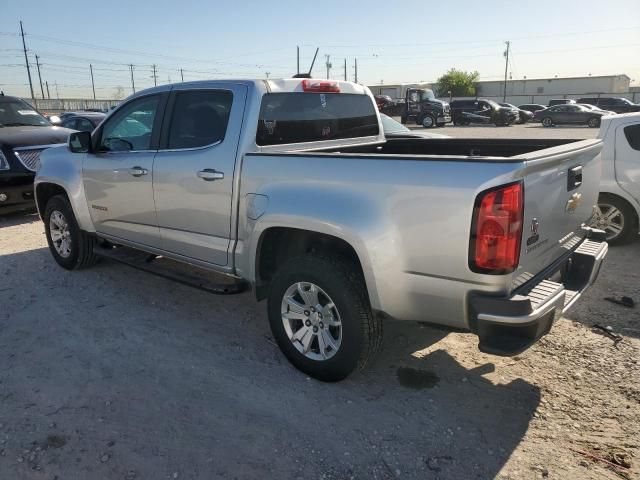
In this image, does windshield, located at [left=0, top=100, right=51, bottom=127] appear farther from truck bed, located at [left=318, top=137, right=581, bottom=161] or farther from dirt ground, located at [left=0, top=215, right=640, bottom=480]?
truck bed, located at [left=318, top=137, right=581, bottom=161]

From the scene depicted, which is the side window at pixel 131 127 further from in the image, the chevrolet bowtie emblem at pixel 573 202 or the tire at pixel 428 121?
the tire at pixel 428 121

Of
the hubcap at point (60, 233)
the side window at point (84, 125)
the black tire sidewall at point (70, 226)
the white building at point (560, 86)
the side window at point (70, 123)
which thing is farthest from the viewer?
the white building at point (560, 86)

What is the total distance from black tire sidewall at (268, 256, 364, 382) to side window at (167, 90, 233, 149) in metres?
1.18

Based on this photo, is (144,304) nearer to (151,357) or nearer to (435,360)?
(151,357)

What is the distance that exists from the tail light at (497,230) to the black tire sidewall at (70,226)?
4.32m

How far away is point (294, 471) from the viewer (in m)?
2.58

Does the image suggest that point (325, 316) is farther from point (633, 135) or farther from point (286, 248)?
point (633, 135)

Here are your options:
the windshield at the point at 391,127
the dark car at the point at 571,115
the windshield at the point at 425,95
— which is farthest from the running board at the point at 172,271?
the dark car at the point at 571,115

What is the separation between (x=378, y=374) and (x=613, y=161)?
445cm

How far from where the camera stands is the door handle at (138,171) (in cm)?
424

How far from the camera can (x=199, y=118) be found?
156 inches

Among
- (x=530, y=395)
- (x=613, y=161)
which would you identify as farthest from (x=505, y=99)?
(x=530, y=395)

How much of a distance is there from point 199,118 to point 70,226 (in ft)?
7.75

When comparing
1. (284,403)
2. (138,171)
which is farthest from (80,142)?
(284,403)
